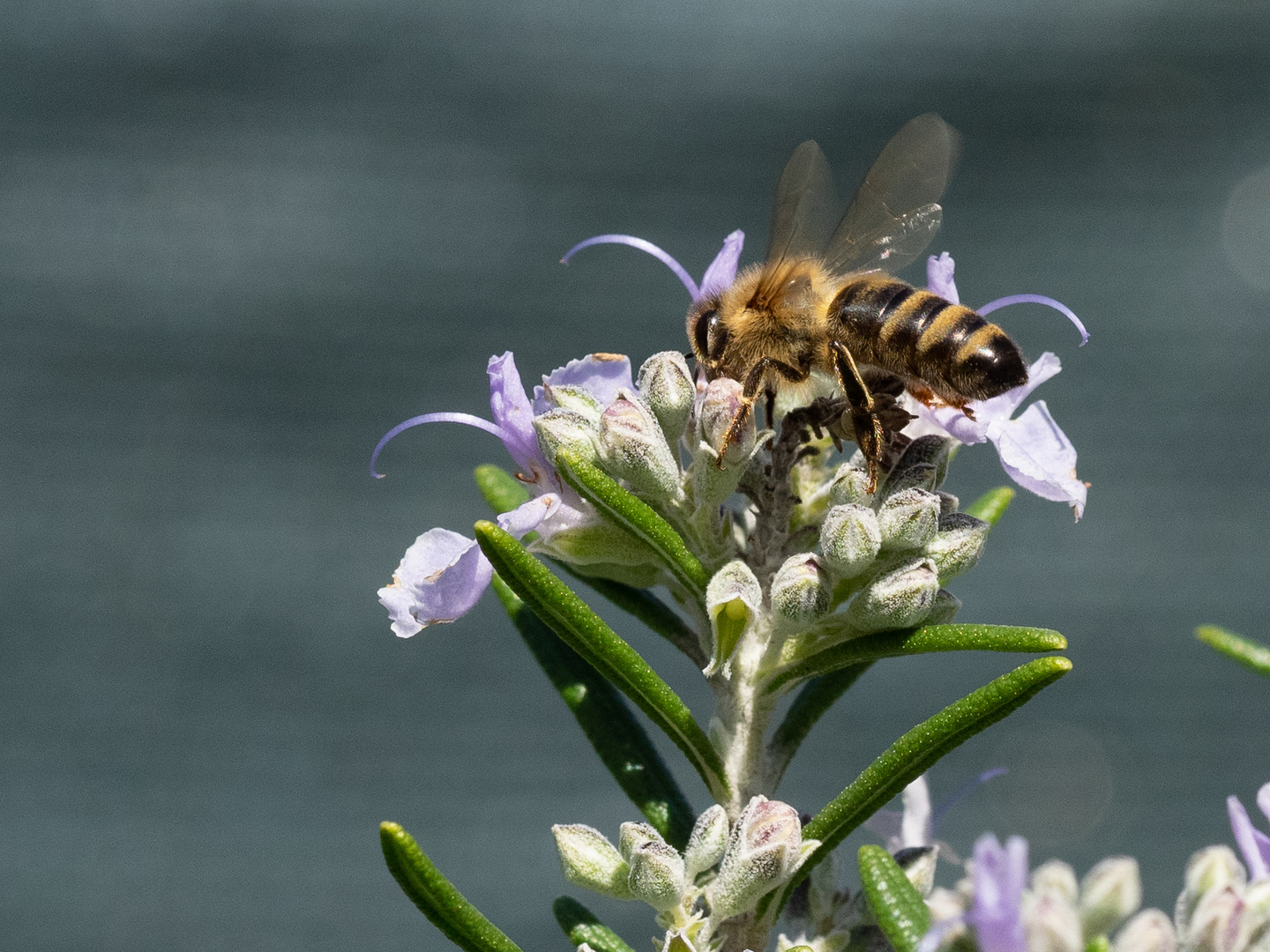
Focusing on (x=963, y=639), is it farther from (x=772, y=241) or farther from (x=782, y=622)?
(x=772, y=241)

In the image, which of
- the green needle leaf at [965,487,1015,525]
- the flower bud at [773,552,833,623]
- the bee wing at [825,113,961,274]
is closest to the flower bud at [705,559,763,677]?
the flower bud at [773,552,833,623]

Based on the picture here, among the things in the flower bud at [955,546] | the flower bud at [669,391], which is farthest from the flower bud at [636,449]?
the flower bud at [955,546]

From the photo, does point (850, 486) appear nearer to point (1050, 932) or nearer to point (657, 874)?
point (657, 874)

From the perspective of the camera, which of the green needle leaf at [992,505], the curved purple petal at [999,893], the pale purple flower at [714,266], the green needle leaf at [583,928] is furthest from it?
the green needle leaf at [992,505]

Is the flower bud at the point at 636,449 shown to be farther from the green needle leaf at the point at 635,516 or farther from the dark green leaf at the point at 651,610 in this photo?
the dark green leaf at the point at 651,610

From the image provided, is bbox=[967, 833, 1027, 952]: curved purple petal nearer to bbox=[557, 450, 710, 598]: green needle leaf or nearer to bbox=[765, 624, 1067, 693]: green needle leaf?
bbox=[765, 624, 1067, 693]: green needle leaf

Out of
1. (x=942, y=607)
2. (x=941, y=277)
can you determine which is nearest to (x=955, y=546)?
(x=942, y=607)

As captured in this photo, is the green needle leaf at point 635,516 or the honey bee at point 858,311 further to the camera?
the honey bee at point 858,311

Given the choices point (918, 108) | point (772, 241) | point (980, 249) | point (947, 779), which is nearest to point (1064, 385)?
point (980, 249)
